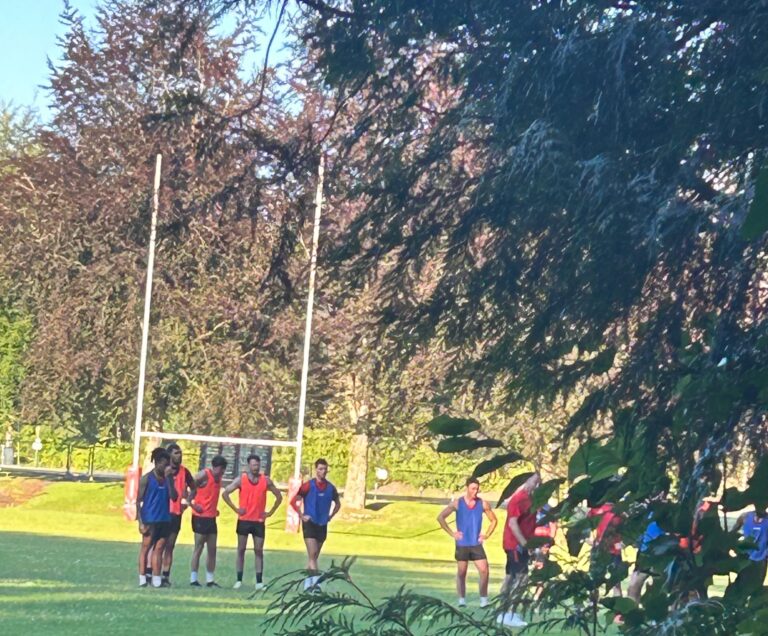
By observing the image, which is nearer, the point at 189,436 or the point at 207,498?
the point at 207,498

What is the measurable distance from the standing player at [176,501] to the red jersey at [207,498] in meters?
0.16

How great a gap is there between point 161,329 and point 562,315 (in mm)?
41807

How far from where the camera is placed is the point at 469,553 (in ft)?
70.3

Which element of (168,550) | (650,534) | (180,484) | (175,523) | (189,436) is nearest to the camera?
(650,534)

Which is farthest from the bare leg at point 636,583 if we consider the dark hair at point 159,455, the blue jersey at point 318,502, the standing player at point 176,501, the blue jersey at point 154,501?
the blue jersey at point 318,502

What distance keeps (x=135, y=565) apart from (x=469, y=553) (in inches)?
310

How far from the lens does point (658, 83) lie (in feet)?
18.7

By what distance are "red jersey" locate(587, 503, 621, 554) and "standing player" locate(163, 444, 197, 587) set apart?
718 inches

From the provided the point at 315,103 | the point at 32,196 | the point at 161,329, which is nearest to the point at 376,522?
the point at 161,329

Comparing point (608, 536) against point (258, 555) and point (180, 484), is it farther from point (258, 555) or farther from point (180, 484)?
point (180, 484)

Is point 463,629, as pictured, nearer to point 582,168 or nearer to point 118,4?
point 582,168

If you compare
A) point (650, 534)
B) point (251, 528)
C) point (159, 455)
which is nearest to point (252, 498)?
point (251, 528)

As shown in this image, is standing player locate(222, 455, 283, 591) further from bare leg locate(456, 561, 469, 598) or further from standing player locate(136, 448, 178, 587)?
bare leg locate(456, 561, 469, 598)

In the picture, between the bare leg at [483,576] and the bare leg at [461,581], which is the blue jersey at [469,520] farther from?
the bare leg at [461,581]
